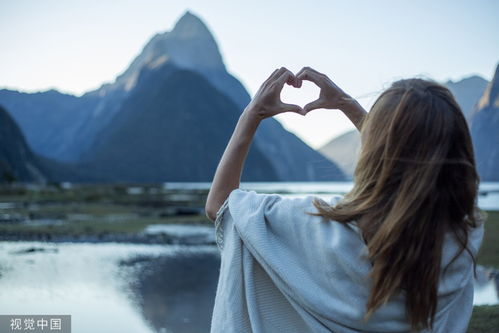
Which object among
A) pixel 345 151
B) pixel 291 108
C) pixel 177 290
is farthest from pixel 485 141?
pixel 291 108

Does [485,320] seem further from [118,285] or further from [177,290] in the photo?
[118,285]

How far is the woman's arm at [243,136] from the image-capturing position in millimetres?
1463

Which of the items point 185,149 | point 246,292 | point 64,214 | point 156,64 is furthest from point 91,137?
point 246,292

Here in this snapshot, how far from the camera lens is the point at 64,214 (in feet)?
98.0

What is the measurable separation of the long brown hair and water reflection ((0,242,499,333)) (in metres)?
7.19

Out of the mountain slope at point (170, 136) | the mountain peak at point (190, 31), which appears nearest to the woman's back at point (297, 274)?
the mountain slope at point (170, 136)

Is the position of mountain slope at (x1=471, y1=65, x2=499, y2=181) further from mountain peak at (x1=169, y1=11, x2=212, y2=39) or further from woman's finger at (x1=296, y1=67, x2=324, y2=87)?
mountain peak at (x1=169, y1=11, x2=212, y2=39)

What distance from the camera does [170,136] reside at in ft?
467

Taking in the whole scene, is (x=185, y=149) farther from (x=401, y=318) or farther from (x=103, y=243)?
(x=401, y=318)

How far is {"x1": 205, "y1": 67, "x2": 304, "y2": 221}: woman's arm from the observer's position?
4.80 feet

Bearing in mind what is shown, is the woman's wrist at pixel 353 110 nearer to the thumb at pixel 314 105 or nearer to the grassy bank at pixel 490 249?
the thumb at pixel 314 105

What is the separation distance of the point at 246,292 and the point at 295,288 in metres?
0.14

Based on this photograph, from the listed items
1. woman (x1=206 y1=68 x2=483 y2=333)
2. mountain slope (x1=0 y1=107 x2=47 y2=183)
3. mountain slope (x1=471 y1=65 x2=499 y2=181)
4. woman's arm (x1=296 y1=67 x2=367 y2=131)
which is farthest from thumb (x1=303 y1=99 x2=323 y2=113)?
mountain slope (x1=0 y1=107 x2=47 y2=183)

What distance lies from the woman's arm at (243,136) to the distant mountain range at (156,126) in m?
105
